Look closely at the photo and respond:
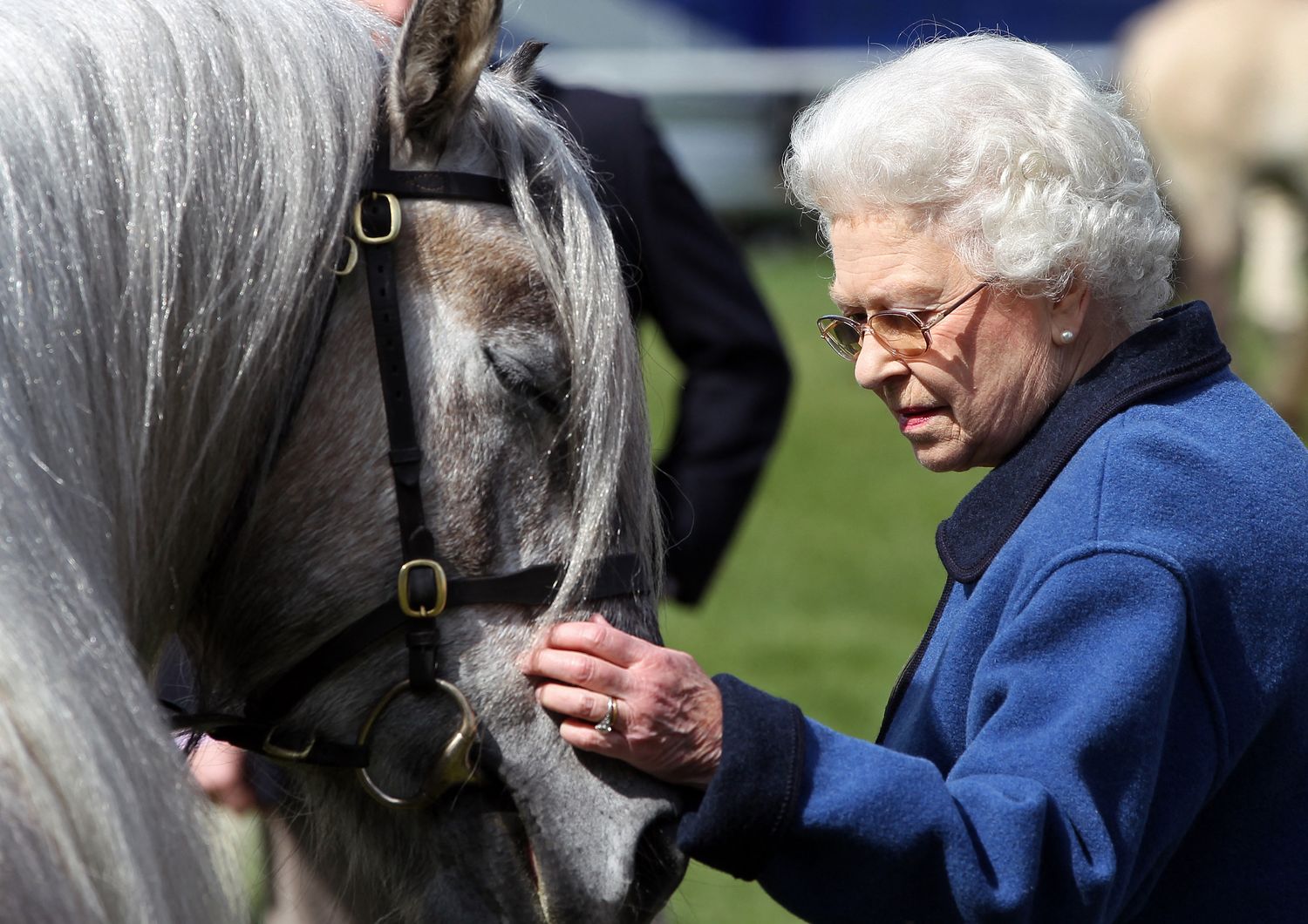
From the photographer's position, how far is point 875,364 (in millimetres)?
1860

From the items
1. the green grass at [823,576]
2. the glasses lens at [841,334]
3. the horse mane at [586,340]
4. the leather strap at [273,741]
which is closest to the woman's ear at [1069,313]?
the glasses lens at [841,334]

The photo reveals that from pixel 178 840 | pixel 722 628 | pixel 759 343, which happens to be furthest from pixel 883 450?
pixel 178 840

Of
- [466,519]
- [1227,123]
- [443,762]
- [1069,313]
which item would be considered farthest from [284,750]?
[1227,123]

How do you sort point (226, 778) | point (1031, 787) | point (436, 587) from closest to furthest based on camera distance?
1. point (1031, 787)
2. point (436, 587)
3. point (226, 778)

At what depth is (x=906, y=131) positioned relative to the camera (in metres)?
1.77

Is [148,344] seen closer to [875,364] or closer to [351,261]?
[351,261]

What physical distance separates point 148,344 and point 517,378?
0.40 meters

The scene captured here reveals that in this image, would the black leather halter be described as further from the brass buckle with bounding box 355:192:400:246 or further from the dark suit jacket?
the dark suit jacket

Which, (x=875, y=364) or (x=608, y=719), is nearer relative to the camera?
(x=608, y=719)

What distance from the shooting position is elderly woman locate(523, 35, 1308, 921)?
1.52 metres

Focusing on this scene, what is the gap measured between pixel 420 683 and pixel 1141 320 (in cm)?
94

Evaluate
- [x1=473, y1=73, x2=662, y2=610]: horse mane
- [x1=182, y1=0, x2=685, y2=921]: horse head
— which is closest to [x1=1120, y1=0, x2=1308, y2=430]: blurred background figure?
[x1=473, y1=73, x2=662, y2=610]: horse mane

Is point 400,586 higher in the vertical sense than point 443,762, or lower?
higher

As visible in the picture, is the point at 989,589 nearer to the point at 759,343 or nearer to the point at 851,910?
the point at 851,910
